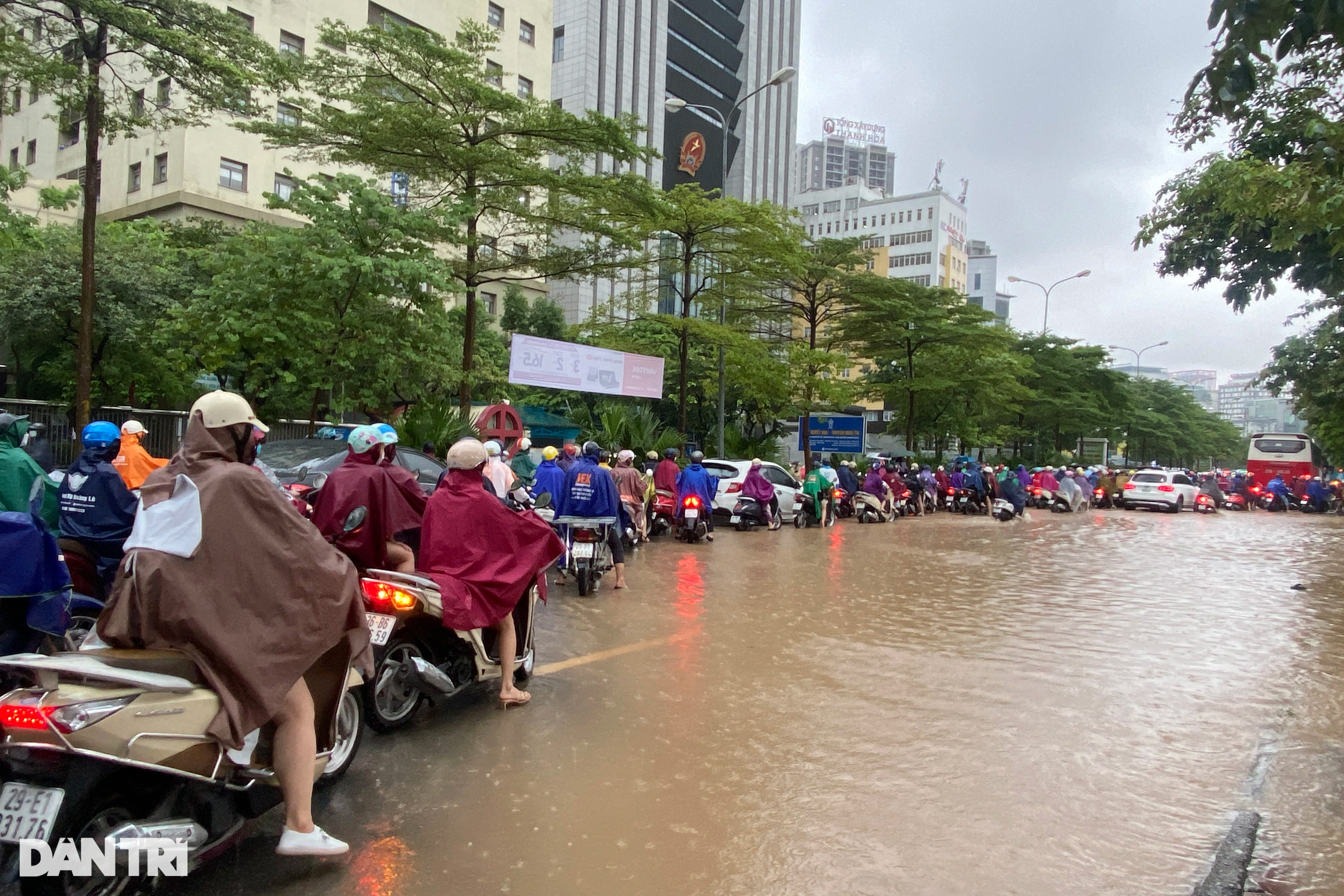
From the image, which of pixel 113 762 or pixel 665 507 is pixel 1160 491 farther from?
pixel 113 762

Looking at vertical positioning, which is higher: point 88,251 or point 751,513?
point 88,251

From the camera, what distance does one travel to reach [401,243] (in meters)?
15.3

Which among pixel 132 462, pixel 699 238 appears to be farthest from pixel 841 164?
pixel 132 462

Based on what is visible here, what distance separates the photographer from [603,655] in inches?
292

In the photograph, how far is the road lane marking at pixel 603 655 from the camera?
6.92 metres

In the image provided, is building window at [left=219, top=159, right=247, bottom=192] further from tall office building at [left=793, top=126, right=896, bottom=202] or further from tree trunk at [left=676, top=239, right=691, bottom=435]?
tall office building at [left=793, top=126, right=896, bottom=202]

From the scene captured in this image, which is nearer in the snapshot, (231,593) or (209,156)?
(231,593)

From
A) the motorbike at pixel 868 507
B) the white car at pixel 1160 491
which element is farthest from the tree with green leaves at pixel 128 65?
the white car at pixel 1160 491

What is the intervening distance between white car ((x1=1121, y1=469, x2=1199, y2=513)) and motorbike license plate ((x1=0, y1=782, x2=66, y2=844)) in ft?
114

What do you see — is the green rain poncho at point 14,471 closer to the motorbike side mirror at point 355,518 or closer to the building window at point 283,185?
the motorbike side mirror at point 355,518

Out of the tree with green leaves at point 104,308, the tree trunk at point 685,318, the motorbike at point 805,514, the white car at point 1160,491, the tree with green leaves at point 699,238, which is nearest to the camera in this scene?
the motorbike at point 805,514

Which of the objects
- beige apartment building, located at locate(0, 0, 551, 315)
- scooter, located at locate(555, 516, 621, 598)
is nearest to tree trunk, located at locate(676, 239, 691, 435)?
beige apartment building, located at locate(0, 0, 551, 315)

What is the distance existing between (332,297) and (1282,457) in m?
40.8

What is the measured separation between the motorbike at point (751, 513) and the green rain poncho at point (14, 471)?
1424cm
